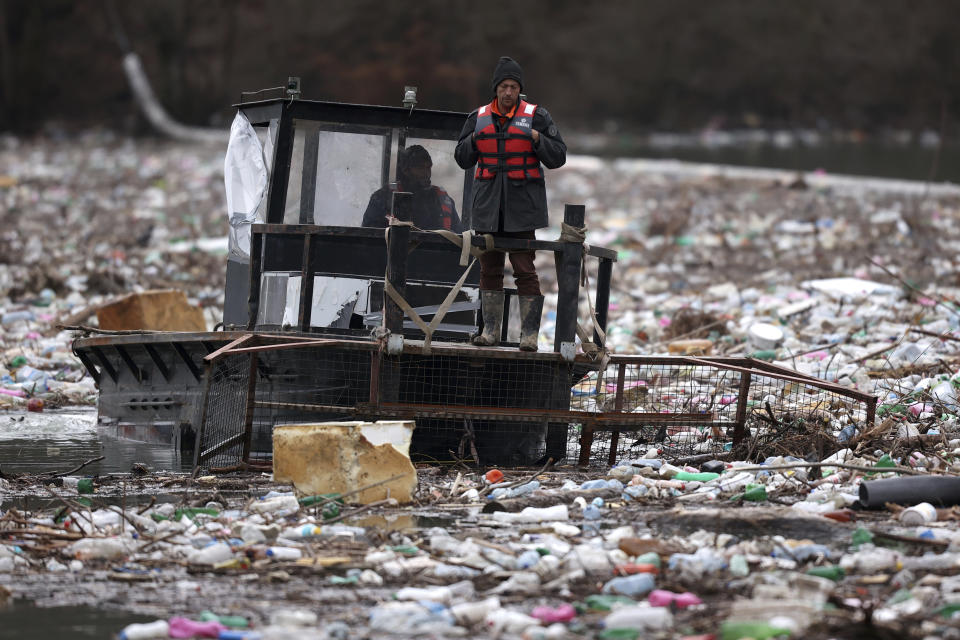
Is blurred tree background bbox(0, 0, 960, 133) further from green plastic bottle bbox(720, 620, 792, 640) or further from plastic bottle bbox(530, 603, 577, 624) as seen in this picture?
green plastic bottle bbox(720, 620, 792, 640)

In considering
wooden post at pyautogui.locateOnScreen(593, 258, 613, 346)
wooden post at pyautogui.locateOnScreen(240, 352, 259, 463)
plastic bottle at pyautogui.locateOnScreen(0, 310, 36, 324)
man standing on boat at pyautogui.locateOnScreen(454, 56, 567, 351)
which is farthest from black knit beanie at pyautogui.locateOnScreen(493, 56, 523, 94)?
plastic bottle at pyautogui.locateOnScreen(0, 310, 36, 324)

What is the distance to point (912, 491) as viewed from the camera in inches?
230

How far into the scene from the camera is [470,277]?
26.7 feet

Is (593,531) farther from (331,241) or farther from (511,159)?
(331,241)

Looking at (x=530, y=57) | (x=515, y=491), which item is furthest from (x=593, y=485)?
(x=530, y=57)

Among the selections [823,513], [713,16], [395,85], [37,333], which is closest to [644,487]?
[823,513]

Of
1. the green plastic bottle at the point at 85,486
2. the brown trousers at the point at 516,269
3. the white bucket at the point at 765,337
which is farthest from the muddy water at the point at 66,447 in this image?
the white bucket at the point at 765,337

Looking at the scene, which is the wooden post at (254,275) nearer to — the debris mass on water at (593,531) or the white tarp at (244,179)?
the white tarp at (244,179)

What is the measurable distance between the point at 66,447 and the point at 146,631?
4342 mm

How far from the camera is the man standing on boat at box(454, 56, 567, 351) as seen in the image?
23.1ft

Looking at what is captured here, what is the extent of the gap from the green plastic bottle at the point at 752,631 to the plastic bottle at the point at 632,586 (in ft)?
1.84

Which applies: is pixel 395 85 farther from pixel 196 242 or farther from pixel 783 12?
A: pixel 196 242

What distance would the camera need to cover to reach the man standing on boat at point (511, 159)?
703 centimetres

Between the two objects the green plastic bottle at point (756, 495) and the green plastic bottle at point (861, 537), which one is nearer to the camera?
the green plastic bottle at point (861, 537)
